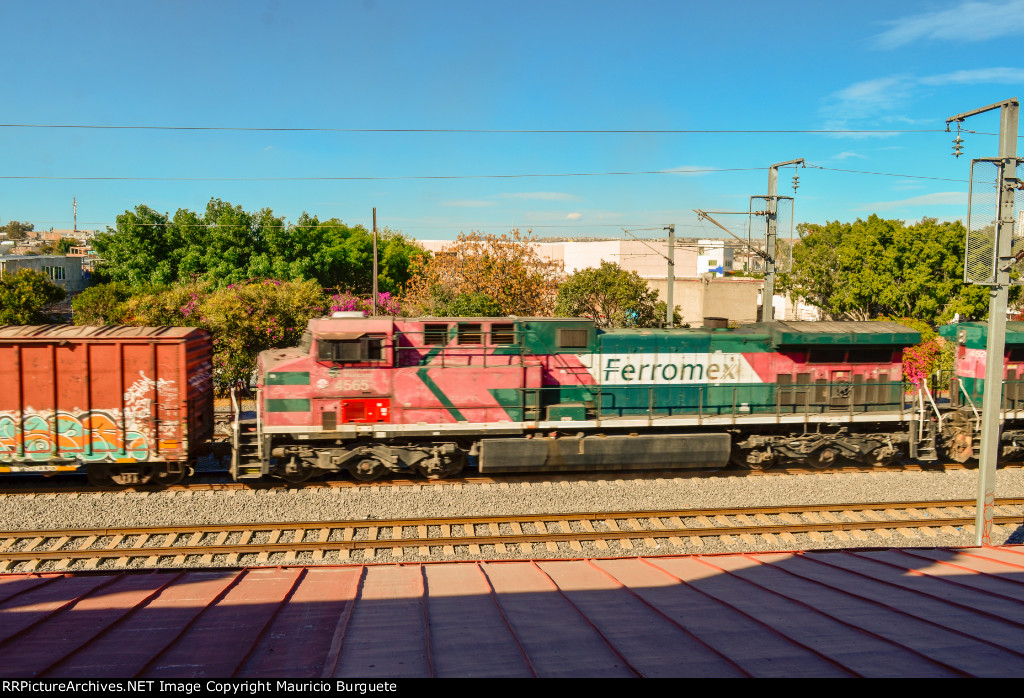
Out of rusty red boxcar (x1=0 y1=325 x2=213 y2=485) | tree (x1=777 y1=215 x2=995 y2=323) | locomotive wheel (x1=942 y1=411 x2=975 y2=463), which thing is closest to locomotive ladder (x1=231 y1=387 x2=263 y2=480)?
rusty red boxcar (x1=0 y1=325 x2=213 y2=485)

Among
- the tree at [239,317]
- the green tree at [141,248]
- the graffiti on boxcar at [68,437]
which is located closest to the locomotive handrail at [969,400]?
the graffiti on boxcar at [68,437]

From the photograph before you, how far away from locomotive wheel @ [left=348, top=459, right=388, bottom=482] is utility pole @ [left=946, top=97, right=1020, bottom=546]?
11065 mm

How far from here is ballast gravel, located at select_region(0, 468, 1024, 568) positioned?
436 inches

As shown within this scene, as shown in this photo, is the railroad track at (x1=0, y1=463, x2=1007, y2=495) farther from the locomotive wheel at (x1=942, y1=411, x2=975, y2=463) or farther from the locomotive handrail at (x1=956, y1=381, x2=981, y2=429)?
the locomotive handrail at (x1=956, y1=381, x2=981, y2=429)

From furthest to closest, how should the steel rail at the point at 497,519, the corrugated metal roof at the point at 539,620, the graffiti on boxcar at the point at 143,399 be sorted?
1. the graffiti on boxcar at the point at 143,399
2. the steel rail at the point at 497,519
3. the corrugated metal roof at the point at 539,620

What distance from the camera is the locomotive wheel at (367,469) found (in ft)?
43.5

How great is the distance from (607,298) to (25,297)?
3211 centimetres

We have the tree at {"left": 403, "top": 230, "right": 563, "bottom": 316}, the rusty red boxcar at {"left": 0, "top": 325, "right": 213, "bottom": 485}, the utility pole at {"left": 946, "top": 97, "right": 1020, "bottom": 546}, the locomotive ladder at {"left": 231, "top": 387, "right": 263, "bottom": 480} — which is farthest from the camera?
the tree at {"left": 403, "top": 230, "right": 563, "bottom": 316}

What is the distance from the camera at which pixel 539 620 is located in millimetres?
5898

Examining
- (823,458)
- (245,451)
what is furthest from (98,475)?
(823,458)

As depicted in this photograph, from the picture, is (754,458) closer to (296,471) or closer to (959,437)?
(959,437)

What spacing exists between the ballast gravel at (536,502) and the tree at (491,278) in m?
17.8

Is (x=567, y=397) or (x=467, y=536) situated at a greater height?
(x=567, y=397)

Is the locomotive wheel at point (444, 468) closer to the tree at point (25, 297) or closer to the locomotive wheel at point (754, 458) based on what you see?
the locomotive wheel at point (754, 458)
